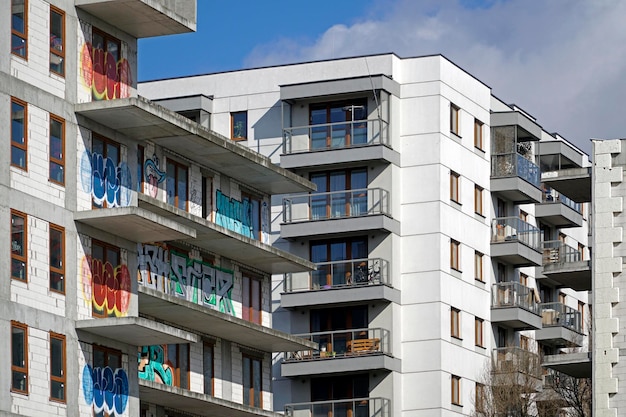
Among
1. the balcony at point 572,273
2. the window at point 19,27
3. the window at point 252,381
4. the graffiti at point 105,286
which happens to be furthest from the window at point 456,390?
the window at point 19,27

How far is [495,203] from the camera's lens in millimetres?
95312

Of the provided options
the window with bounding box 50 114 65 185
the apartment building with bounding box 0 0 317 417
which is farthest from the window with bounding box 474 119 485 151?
the window with bounding box 50 114 65 185

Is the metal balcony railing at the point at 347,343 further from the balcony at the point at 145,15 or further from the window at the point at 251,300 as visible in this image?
the balcony at the point at 145,15

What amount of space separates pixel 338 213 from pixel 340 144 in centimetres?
314

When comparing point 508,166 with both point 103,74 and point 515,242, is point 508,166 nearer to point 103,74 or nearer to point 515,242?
point 515,242

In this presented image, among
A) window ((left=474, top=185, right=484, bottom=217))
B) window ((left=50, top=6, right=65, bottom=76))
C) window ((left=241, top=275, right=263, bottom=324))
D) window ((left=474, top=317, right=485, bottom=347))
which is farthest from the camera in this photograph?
window ((left=474, top=185, right=484, bottom=217))

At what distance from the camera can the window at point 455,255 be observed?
89938 mm

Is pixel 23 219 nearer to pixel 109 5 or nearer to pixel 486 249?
pixel 109 5

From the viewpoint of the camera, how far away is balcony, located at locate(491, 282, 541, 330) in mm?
93250

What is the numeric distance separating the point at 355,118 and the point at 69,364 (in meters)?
36.9

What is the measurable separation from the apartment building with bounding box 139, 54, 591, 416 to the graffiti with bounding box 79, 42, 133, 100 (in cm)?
2971

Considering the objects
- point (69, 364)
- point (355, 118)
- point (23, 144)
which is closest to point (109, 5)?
point (23, 144)

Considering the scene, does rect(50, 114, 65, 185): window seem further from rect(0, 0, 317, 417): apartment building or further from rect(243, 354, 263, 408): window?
rect(243, 354, 263, 408): window

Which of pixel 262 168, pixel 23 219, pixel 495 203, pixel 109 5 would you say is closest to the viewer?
pixel 23 219
